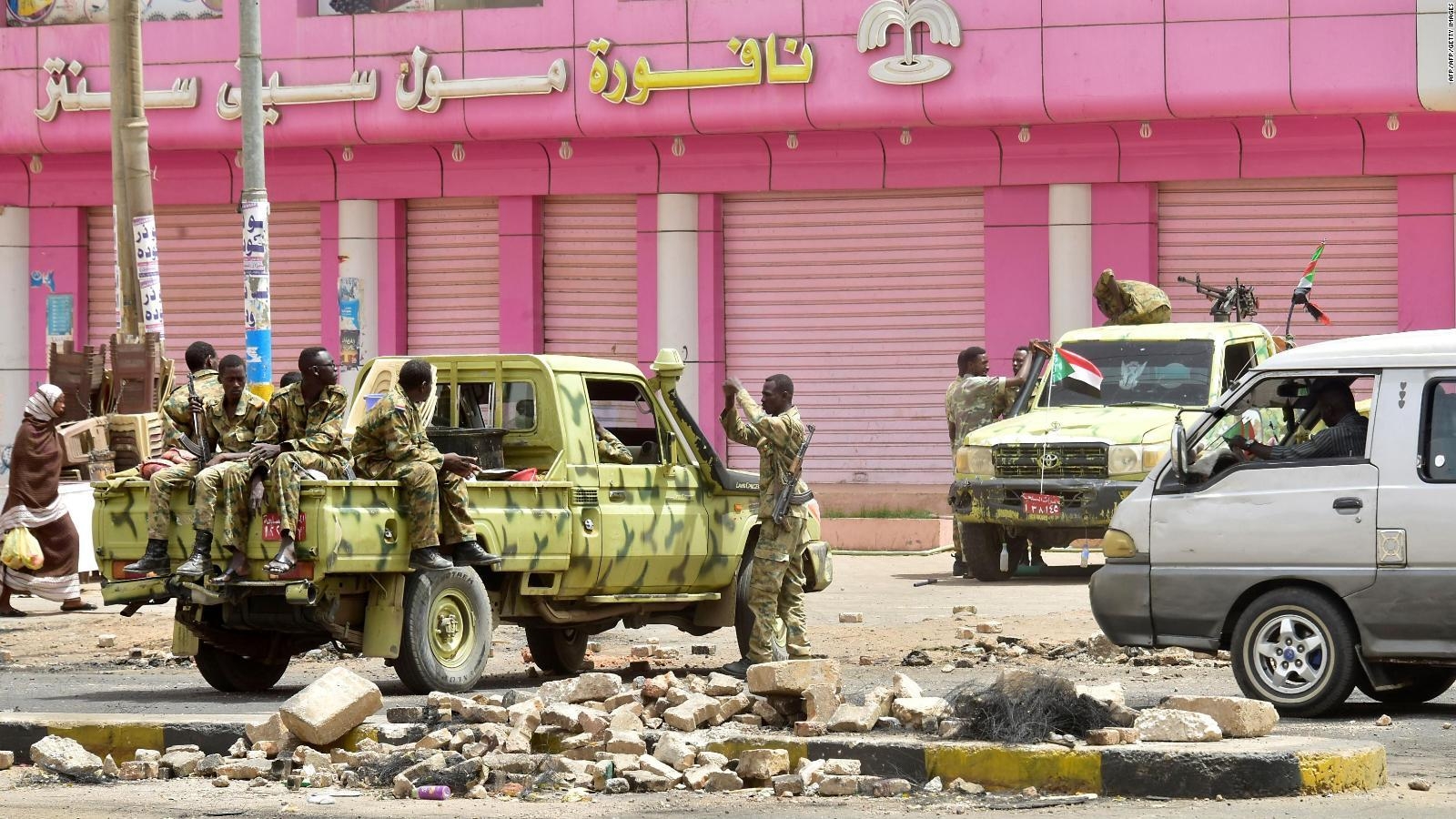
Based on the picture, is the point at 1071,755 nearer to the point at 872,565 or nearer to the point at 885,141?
the point at 872,565

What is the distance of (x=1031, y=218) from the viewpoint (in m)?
24.3

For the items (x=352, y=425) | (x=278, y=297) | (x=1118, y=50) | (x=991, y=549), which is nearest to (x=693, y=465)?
(x=352, y=425)

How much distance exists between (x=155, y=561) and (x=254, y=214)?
18.9 ft

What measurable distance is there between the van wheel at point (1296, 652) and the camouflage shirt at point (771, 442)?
2658 mm

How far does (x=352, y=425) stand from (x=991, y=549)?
6.90 m

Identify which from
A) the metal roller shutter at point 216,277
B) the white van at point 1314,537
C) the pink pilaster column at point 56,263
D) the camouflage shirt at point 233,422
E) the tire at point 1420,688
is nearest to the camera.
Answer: the white van at point 1314,537

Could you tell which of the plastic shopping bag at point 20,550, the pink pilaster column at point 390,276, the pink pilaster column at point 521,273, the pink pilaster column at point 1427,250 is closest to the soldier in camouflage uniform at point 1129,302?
the pink pilaster column at point 1427,250

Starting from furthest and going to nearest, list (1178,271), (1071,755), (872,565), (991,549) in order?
(1178,271)
(872,565)
(991,549)
(1071,755)

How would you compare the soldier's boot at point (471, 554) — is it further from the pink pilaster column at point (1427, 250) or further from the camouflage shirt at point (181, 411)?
the pink pilaster column at point (1427, 250)

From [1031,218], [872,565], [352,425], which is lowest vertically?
[872,565]

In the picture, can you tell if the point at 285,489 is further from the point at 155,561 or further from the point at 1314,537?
the point at 1314,537

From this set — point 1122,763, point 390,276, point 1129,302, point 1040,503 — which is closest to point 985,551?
point 1040,503

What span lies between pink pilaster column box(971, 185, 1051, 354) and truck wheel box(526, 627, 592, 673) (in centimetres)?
1191

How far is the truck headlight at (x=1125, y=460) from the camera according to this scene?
16.9 meters
